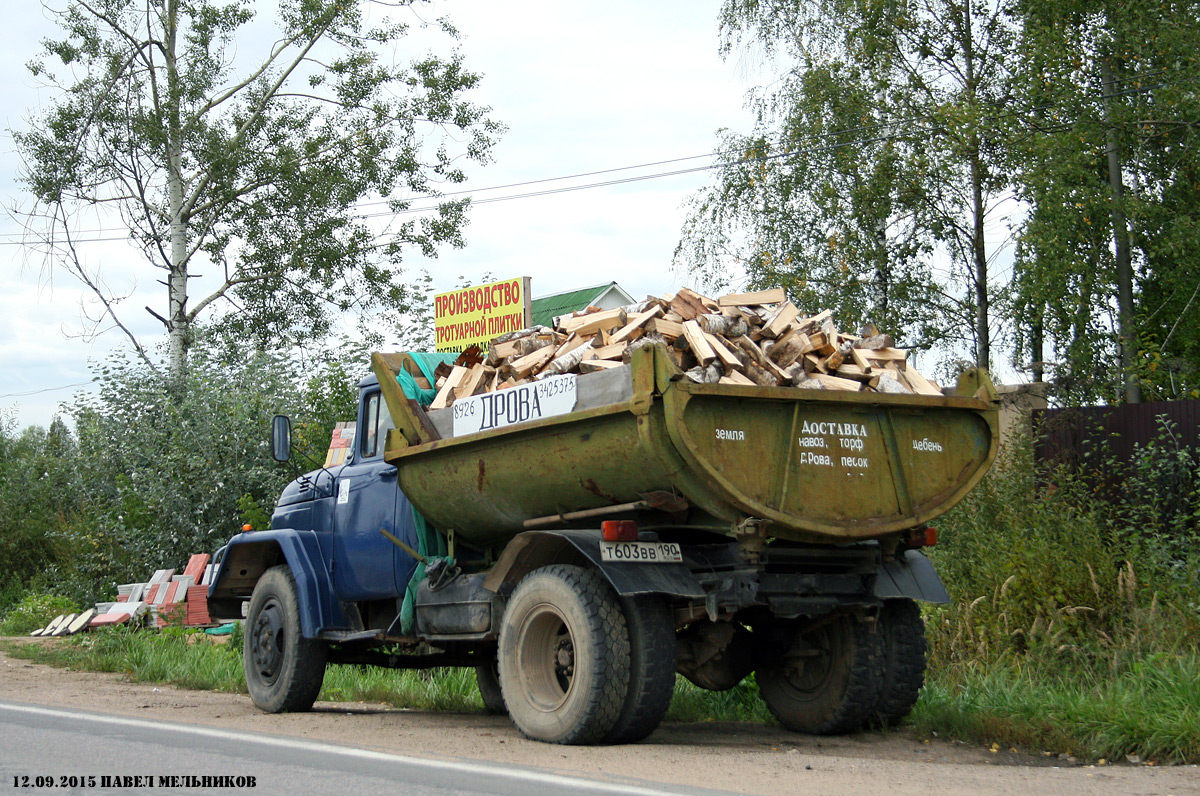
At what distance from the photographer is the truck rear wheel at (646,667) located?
6.27m

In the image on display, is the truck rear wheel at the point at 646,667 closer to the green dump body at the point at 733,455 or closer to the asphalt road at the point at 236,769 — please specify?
the green dump body at the point at 733,455

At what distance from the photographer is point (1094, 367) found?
16094 millimetres

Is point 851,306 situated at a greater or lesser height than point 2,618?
greater

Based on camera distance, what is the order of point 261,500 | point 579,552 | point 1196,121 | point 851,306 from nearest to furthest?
point 579,552
point 1196,121
point 261,500
point 851,306

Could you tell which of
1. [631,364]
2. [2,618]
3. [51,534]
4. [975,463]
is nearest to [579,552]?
[631,364]

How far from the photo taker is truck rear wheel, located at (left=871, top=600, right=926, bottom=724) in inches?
286

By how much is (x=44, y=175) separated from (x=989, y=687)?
24.6 m

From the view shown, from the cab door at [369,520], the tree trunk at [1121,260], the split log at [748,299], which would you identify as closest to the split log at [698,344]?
the split log at [748,299]

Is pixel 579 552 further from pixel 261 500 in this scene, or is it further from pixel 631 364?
pixel 261 500

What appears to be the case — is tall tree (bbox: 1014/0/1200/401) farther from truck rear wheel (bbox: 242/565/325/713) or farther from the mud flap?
truck rear wheel (bbox: 242/565/325/713)

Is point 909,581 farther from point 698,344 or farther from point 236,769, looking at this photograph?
point 236,769

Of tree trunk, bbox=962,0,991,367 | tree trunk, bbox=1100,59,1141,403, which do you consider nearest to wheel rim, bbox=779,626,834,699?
tree trunk, bbox=1100,59,1141,403

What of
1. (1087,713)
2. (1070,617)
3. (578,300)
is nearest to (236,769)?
(1087,713)

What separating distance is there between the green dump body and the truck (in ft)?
0.04
